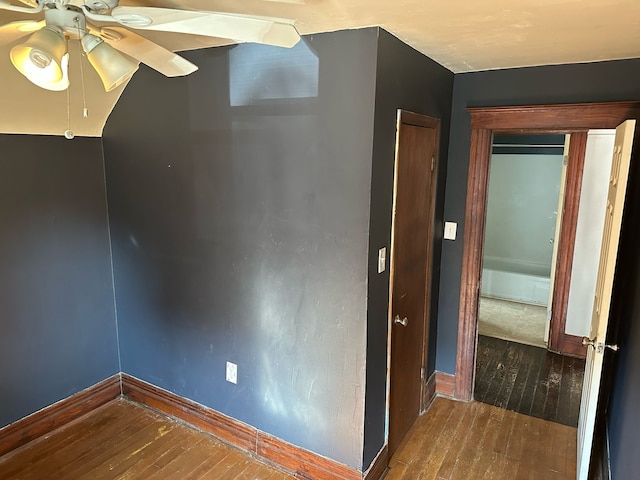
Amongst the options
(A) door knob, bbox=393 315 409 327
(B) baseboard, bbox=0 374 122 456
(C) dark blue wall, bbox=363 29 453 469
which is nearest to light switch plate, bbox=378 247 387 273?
(C) dark blue wall, bbox=363 29 453 469

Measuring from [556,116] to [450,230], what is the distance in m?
0.94

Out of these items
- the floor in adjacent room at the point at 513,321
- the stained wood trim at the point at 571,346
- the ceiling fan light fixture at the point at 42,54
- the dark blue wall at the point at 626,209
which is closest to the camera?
the ceiling fan light fixture at the point at 42,54

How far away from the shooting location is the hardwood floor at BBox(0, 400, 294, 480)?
8.50ft

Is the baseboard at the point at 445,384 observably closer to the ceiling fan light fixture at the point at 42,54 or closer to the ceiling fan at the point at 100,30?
the ceiling fan at the point at 100,30

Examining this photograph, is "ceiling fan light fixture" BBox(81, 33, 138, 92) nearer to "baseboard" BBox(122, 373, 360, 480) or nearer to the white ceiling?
the white ceiling

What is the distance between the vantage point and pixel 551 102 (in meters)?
2.79

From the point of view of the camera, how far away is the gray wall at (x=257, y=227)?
2.20 m

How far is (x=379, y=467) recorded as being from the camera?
257 cm

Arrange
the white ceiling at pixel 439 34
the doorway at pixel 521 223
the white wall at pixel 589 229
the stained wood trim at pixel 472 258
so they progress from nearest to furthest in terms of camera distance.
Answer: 1. the white ceiling at pixel 439 34
2. the stained wood trim at pixel 472 258
3. the white wall at pixel 589 229
4. the doorway at pixel 521 223

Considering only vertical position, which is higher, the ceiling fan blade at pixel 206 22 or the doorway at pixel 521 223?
the ceiling fan blade at pixel 206 22

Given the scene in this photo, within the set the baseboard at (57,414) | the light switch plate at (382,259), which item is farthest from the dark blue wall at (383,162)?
the baseboard at (57,414)

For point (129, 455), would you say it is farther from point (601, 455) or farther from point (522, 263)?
point (522, 263)

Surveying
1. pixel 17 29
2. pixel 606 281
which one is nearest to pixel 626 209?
pixel 606 281

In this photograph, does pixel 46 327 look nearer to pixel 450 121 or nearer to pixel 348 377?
pixel 348 377
